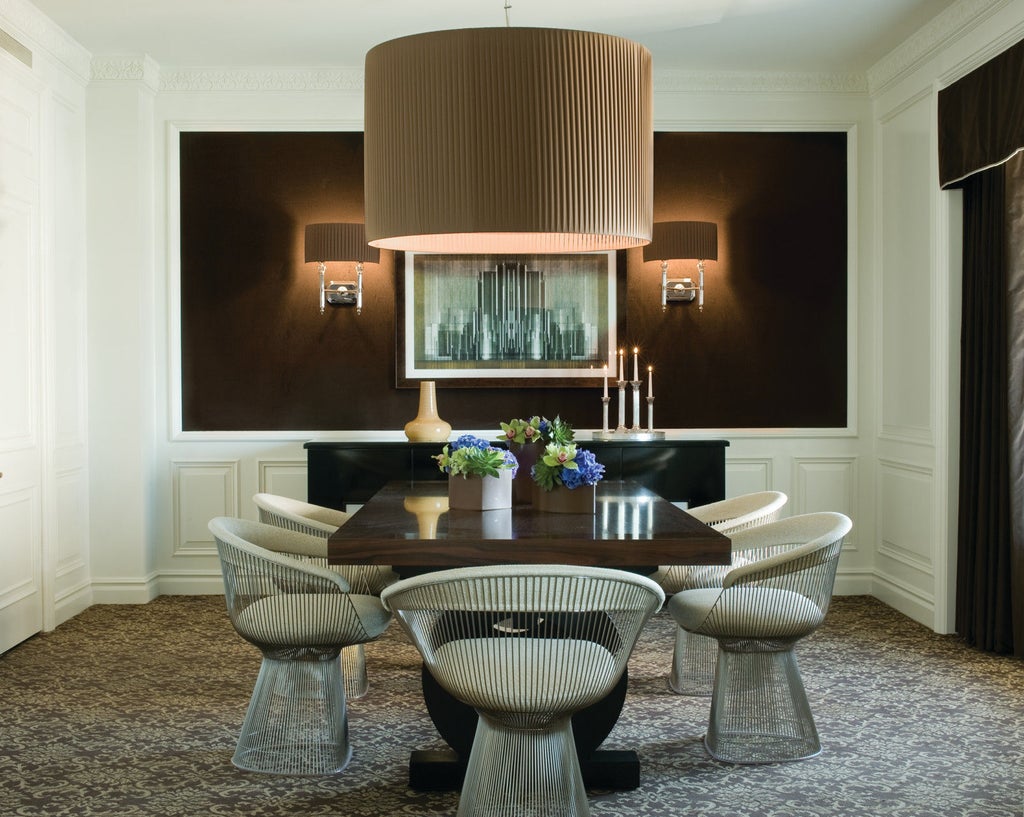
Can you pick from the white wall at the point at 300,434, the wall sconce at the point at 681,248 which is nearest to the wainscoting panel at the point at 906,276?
the white wall at the point at 300,434

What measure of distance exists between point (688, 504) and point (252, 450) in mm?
2432

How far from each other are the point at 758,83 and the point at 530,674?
Answer: 171 inches

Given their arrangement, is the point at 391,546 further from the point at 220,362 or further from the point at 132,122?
the point at 132,122

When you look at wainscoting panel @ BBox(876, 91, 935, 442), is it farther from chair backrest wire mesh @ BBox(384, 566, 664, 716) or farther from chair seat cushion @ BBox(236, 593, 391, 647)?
chair seat cushion @ BBox(236, 593, 391, 647)

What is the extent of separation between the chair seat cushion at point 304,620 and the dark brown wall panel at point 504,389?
2.80 metres

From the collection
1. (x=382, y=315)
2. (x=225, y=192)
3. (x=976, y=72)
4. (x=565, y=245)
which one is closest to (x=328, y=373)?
(x=382, y=315)

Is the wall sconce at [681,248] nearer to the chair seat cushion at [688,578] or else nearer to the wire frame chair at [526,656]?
the chair seat cushion at [688,578]

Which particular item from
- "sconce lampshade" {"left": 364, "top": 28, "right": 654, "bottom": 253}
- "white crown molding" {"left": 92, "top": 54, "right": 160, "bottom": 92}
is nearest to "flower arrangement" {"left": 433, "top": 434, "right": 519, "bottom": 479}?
"sconce lampshade" {"left": 364, "top": 28, "right": 654, "bottom": 253}

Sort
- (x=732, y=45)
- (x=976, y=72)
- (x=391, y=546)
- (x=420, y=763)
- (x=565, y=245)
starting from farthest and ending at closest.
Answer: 1. (x=732, y=45)
2. (x=976, y=72)
3. (x=565, y=245)
4. (x=420, y=763)
5. (x=391, y=546)

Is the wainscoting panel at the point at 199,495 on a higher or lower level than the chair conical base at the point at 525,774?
higher

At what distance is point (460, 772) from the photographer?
3.20 meters

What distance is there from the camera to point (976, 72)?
4695mm

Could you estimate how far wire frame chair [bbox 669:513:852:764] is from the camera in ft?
10.8

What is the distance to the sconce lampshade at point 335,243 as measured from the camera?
227 inches
